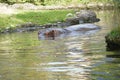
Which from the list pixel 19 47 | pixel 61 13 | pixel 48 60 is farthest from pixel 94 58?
pixel 61 13

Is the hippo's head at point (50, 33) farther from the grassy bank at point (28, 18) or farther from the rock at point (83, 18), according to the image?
the rock at point (83, 18)

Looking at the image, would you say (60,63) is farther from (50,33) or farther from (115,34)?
(50,33)

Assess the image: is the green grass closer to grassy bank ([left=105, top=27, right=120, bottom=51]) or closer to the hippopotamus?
grassy bank ([left=105, top=27, right=120, bottom=51])

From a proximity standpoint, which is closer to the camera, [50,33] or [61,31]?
[50,33]

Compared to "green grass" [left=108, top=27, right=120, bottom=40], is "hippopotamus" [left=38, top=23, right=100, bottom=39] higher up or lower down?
lower down

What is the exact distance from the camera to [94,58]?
1510 cm

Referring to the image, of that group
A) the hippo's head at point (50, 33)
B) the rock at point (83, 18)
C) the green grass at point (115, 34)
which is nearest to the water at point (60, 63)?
the green grass at point (115, 34)

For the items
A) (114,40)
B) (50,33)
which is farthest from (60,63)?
(50,33)

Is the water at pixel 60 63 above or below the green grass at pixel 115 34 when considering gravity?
below

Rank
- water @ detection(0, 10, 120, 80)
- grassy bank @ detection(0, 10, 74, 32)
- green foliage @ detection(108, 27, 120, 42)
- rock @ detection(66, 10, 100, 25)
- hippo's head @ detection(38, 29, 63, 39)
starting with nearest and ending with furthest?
water @ detection(0, 10, 120, 80) → green foliage @ detection(108, 27, 120, 42) → hippo's head @ detection(38, 29, 63, 39) → grassy bank @ detection(0, 10, 74, 32) → rock @ detection(66, 10, 100, 25)

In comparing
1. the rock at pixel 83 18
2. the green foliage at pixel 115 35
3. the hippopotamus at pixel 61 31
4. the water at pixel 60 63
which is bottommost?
the rock at pixel 83 18

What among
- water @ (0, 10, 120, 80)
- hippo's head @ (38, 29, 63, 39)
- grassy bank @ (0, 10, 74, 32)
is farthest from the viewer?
grassy bank @ (0, 10, 74, 32)

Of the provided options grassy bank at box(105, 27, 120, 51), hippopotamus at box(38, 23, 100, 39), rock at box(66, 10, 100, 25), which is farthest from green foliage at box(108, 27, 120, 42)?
rock at box(66, 10, 100, 25)

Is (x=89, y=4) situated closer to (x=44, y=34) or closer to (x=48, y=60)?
(x=44, y=34)
